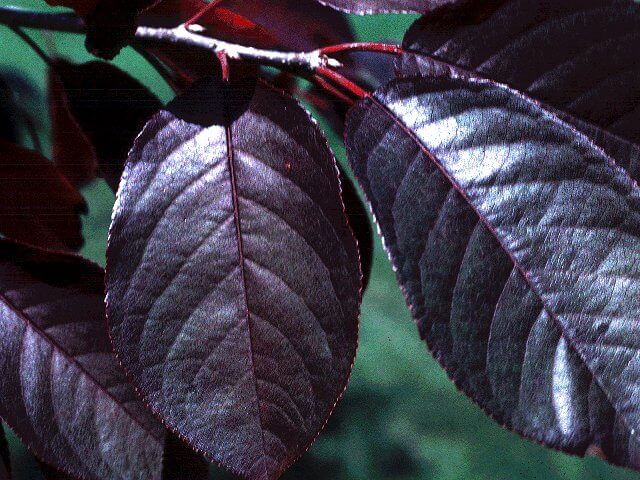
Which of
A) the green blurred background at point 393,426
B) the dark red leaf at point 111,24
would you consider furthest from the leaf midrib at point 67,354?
the green blurred background at point 393,426

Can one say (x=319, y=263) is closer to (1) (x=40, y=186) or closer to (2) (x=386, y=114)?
(2) (x=386, y=114)

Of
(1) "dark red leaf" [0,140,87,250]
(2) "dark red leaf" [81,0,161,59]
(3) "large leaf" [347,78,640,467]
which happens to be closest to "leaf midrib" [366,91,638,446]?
(3) "large leaf" [347,78,640,467]

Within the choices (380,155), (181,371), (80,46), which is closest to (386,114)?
(380,155)

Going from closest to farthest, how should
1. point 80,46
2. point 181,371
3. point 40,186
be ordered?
point 181,371 < point 40,186 < point 80,46

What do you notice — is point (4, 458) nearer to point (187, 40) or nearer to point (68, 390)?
point (68, 390)

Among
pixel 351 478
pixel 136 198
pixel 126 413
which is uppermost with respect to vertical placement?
pixel 136 198

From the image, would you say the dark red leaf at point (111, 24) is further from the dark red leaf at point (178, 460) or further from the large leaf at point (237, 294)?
the dark red leaf at point (178, 460)

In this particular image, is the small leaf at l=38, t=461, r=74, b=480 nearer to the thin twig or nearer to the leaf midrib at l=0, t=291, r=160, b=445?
A: the leaf midrib at l=0, t=291, r=160, b=445

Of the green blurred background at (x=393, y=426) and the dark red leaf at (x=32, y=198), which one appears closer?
the dark red leaf at (x=32, y=198)
